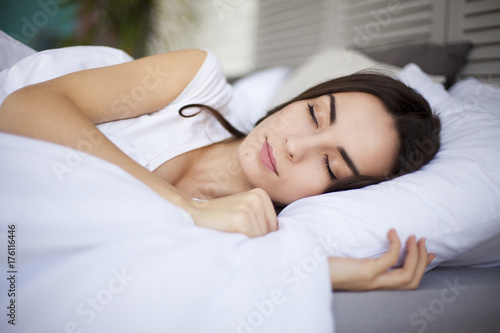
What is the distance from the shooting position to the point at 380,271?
75 cm

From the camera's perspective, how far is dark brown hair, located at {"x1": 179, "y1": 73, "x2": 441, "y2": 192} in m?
1.09

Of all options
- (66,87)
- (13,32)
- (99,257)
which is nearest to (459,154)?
(99,257)

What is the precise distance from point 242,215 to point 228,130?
0.65 metres

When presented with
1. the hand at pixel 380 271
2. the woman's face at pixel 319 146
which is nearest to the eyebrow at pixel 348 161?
the woman's face at pixel 319 146

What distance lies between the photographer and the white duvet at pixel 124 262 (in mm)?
621

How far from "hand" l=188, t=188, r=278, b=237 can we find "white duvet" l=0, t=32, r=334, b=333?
0.04 m

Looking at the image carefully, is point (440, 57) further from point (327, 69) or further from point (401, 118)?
point (401, 118)

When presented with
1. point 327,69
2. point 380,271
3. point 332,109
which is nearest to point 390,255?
point 380,271

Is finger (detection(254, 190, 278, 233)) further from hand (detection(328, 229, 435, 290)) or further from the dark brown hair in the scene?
the dark brown hair

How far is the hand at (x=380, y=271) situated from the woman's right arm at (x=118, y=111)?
170 mm

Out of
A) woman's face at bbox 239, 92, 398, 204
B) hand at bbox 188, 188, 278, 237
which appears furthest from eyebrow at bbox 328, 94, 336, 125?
hand at bbox 188, 188, 278, 237

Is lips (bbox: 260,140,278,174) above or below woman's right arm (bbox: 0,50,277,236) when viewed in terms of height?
below

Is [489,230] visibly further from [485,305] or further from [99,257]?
[99,257]

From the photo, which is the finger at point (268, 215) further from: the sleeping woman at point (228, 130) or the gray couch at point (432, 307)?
the gray couch at point (432, 307)
